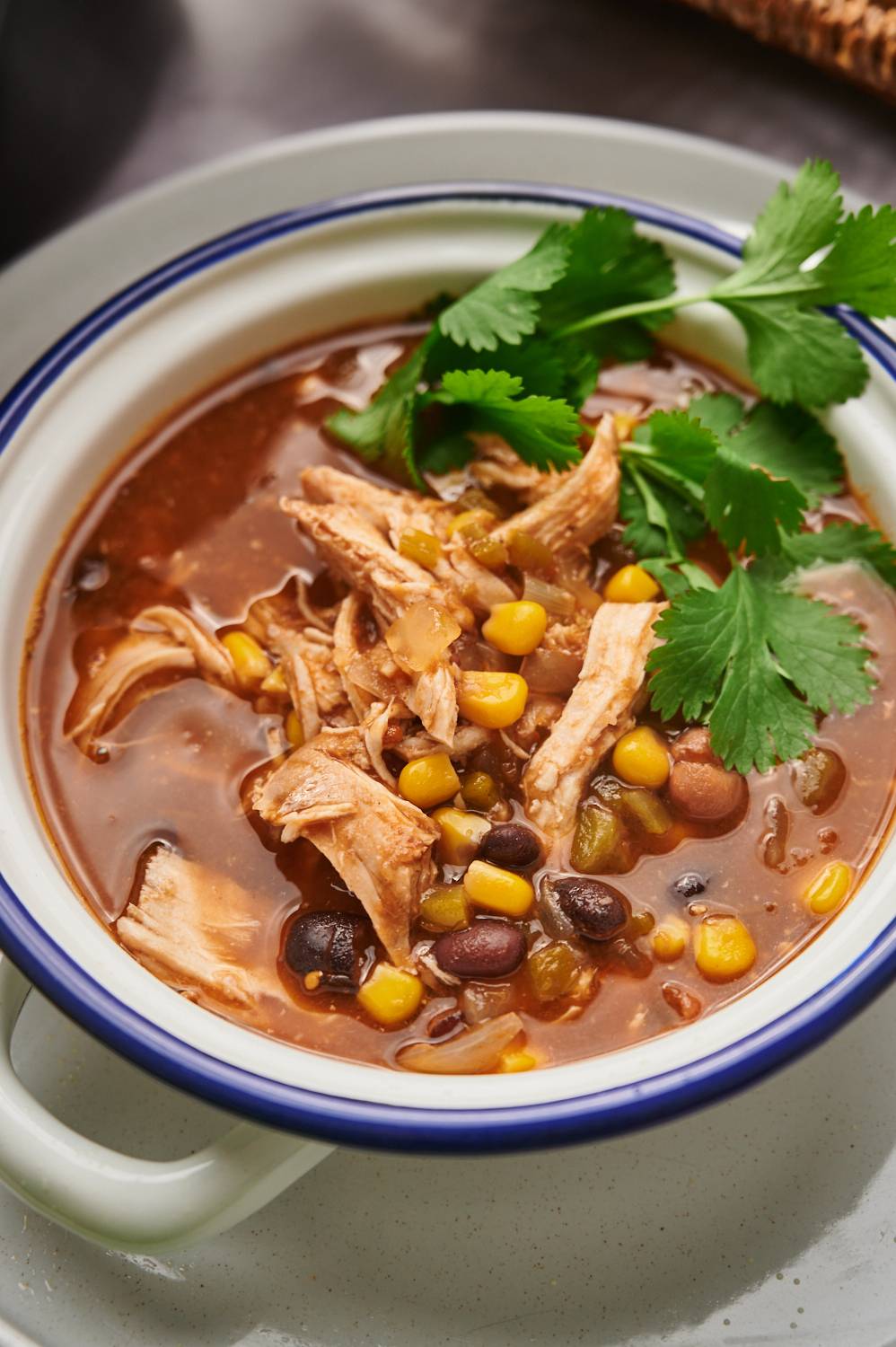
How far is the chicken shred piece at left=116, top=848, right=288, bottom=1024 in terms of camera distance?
9.75 feet

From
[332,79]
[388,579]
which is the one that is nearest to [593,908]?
[388,579]

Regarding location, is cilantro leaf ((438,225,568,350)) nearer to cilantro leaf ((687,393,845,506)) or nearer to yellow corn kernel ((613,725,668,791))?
cilantro leaf ((687,393,845,506))

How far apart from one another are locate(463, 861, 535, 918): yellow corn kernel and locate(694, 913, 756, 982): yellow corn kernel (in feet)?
1.29

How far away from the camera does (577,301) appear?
3.60 m

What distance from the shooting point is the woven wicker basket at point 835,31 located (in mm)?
4102

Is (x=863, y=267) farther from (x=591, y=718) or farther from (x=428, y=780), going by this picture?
(x=428, y=780)

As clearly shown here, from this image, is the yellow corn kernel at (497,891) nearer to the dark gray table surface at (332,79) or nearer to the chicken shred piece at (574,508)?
the chicken shred piece at (574,508)

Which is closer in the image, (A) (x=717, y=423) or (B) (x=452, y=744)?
(B) (x=452, y=744)

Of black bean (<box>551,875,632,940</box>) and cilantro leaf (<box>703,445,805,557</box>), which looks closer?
black bean (<box>551,875,632,940</box>)

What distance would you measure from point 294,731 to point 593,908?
873 mm

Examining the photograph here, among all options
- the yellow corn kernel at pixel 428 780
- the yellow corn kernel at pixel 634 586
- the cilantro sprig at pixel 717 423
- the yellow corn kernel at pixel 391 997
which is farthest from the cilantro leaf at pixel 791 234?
the yellow corn kernel at pixel 391 997

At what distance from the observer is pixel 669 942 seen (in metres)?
2.96

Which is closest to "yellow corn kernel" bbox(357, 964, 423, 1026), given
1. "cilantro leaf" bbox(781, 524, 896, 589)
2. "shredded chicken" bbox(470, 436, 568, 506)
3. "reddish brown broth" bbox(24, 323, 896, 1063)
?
"reddish brown broth" bbox(24, 323, 896, 1063)

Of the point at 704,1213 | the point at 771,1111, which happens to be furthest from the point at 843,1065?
the point at 704,1213
